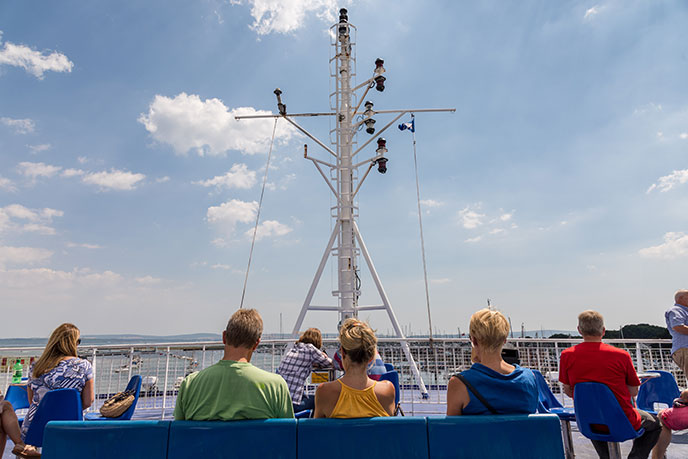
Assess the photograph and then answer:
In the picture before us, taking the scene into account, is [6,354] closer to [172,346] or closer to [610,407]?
[172,346]

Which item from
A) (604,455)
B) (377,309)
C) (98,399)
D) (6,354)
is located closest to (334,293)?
(377,309)

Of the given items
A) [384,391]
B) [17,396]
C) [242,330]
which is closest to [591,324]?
[384,391]

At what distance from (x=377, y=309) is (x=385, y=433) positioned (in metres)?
6.72

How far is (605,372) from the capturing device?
2.44 m

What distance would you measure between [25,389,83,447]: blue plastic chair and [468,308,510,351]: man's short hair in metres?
2.46

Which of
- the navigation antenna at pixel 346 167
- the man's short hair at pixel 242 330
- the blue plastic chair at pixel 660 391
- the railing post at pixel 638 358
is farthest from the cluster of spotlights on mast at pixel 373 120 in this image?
the man's short hair at pixel 242 330

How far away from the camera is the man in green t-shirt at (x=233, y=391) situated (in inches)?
73.3

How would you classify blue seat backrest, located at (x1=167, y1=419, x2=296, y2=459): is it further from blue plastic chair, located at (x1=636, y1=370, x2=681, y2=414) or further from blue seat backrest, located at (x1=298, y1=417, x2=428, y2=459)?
blue plastic chair, located at (x1=636, y1=370, x2=681, y2=414)

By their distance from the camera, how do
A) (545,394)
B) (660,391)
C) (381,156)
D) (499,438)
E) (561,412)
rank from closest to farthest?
(499,438), (561,412), (545,394), (660,391), (381,156)

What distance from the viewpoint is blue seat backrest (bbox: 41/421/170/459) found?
1.78m

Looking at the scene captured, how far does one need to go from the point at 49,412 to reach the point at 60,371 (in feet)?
0.91

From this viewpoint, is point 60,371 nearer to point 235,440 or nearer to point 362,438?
point 235,440

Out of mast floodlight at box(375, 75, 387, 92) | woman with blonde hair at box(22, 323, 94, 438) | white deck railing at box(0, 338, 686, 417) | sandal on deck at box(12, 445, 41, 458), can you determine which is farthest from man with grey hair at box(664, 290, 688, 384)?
mast floodlight at box(375, 75, 387, 92)

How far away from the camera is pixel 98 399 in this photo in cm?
634
